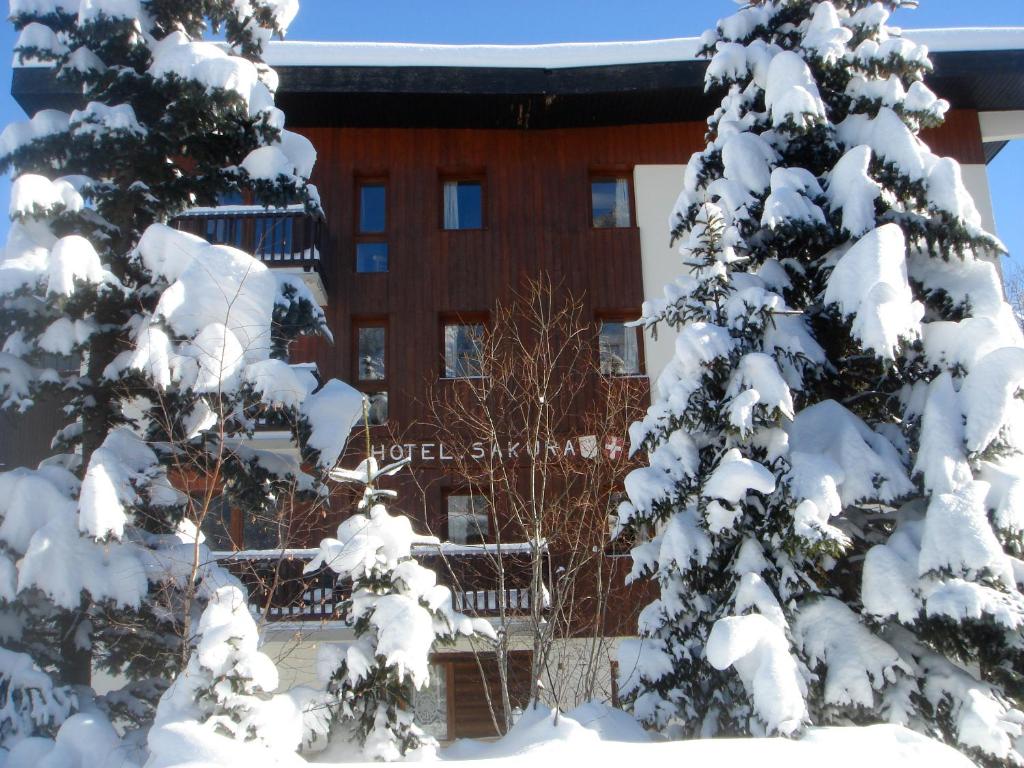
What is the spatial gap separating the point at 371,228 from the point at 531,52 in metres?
4.61

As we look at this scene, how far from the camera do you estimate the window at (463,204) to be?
60.4 ft

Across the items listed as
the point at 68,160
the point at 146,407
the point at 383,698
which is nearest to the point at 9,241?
the point at 68,160

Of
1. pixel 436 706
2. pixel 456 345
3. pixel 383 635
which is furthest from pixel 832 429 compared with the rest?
pixel 456 345

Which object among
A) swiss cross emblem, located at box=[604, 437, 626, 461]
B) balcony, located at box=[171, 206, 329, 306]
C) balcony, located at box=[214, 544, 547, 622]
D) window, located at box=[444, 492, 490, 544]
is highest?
balcony, located at box=[171, 206, 329, 306]

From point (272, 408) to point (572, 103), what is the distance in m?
12.1

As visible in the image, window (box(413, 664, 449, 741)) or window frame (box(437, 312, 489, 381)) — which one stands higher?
window frame (box(437, 312, 489, 381))

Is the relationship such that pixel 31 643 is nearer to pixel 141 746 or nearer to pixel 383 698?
pixel 141 746

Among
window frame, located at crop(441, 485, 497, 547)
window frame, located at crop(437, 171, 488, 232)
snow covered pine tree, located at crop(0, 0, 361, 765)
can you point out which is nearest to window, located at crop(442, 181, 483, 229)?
window frame, located at crop(437, 171, 488, 232)

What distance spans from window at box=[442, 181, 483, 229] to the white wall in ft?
10.1

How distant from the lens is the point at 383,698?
673cm

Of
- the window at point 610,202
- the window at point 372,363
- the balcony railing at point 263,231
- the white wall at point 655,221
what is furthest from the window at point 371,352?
the white wall at point 655,221

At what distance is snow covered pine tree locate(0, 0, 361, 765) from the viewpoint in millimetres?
7363

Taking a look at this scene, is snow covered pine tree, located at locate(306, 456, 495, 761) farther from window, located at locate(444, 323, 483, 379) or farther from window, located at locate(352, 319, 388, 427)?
window, located at locate(444, 323, 483, 379)

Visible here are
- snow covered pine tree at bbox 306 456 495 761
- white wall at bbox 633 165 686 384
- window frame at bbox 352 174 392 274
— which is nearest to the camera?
snow covered pine tree at bbox 306 456 495 761
